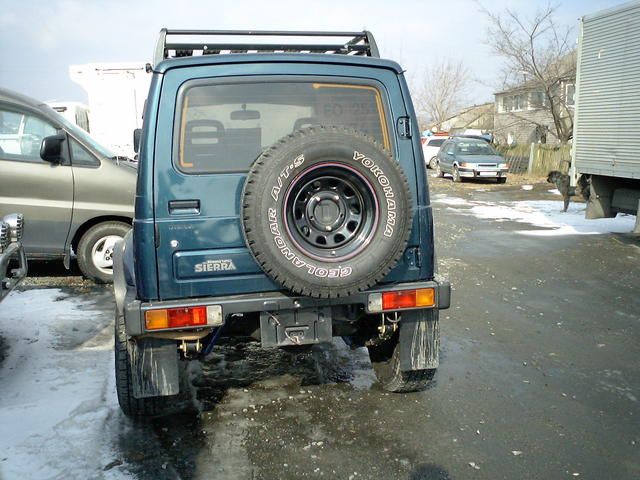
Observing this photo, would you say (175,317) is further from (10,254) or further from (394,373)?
(10,254)

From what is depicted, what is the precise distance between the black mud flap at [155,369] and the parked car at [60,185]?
411cm

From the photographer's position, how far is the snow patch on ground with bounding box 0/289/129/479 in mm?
3266

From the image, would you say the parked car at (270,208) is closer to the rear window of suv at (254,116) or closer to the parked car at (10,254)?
the rear window of suv at (254,116)

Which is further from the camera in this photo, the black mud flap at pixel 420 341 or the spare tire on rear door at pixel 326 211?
the black mud flap at pixel 420 341

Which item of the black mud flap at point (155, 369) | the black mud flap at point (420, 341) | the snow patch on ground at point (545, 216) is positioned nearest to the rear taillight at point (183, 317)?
the black mud flap at point (155, 369)

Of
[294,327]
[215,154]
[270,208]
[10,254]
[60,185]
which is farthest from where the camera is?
[60,185]

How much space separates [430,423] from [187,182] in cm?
210

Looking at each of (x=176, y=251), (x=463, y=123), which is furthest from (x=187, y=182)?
(x=463, y=123)

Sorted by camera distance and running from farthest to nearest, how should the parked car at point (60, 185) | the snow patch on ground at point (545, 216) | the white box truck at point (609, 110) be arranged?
the snow patch on ground at point (545, 216)
the white box truck at point (609, 110)
the parked car at point (60, 185)

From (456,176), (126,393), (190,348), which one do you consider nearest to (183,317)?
(190,348)

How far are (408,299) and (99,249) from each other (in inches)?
197

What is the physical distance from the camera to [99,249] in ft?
24.2

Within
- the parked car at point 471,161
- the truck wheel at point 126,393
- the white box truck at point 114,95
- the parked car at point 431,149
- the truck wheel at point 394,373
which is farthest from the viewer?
the parked car at point 431,149

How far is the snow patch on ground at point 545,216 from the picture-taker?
1116cm
